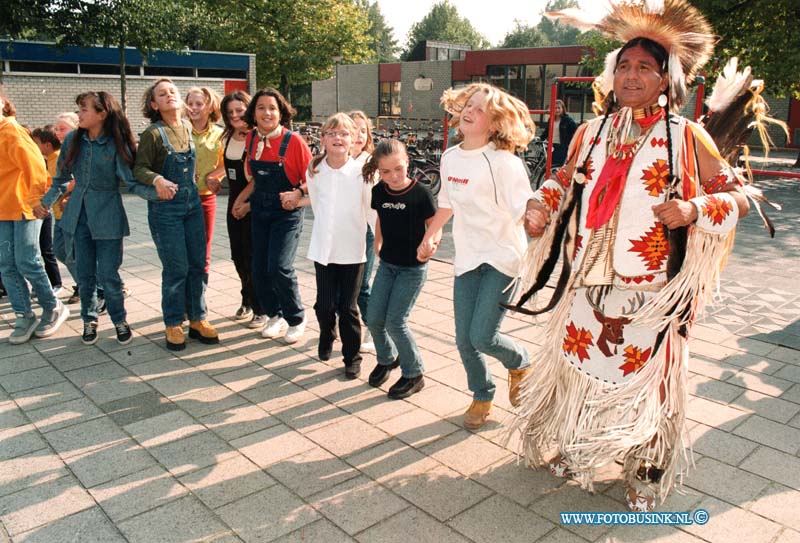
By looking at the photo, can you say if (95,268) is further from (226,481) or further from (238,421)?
(226,481)

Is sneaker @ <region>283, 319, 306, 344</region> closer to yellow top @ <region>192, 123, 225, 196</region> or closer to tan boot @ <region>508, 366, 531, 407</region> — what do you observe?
yellow top @ <region>192, 123, 225, 196</region>

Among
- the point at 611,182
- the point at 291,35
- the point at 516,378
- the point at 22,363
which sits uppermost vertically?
the point at 291,35

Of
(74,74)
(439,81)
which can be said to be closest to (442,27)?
(439,81)

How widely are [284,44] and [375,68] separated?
1634 centimetres

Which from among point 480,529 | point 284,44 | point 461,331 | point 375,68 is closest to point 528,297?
point 461,331

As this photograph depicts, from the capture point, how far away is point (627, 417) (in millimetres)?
2820

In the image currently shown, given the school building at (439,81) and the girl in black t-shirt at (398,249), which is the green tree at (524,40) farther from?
the girl in black t-shirt at (398,249)

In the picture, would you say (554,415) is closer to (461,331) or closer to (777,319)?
(461,331)

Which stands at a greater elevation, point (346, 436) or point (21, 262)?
point (21, 262)

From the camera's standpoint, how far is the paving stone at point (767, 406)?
3922mm

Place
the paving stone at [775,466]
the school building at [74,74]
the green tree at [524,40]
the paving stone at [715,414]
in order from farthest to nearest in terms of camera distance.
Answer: the green tree at [524,40], the school building at [74,74], the paving stone at [715,414], the paving stone at [775,466]

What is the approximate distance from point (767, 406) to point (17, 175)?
204 inches

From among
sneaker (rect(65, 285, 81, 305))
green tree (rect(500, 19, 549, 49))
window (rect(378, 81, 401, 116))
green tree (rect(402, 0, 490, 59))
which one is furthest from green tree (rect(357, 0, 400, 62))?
sneaker (rect(65, 285, 81, 305))

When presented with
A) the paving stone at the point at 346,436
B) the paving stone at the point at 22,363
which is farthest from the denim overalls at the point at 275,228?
the paving stone at the point at 22,363
